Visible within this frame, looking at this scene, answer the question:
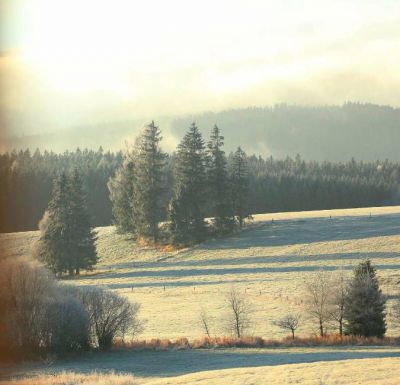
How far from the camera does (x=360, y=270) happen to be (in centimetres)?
4847

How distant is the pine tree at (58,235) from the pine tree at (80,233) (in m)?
0.54

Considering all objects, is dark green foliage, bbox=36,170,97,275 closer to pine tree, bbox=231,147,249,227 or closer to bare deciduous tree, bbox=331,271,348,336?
pine tree, bbox=231,147,249,227

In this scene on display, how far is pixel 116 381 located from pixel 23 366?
11.7 meters

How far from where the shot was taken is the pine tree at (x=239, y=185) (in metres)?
92.4

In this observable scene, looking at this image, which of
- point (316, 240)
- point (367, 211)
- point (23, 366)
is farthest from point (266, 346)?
point (367, 211)

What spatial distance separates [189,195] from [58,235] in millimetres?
17965

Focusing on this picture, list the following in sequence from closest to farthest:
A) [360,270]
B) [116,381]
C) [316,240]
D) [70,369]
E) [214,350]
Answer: [116,381] < [70,369] < [214,350] < [360,270] < [316,240]

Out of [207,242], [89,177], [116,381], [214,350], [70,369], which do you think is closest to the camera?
[116,381]

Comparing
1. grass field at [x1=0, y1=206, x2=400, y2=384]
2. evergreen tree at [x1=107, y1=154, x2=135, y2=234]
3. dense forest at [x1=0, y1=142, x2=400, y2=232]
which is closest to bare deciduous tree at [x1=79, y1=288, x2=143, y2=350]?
grass field at [x1=0, y1=206, x2=400, y2=384]

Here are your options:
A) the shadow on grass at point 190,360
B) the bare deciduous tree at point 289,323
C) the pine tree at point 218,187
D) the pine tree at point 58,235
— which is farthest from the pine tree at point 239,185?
the shadow on grass at point 190,360

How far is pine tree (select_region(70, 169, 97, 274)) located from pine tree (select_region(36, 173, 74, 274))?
1.78ft

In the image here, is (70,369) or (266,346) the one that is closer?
(70,369)

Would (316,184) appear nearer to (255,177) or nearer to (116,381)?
(255,177)

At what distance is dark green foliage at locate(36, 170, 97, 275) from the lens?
277 feet
